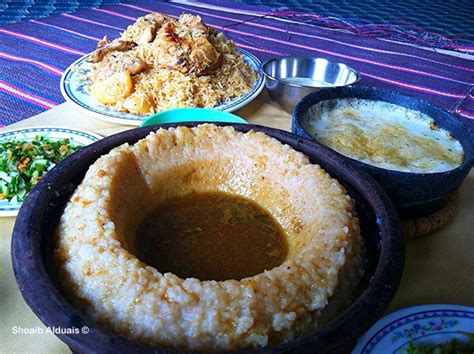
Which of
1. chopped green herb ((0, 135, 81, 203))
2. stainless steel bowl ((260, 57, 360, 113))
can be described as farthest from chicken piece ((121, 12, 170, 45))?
chopped green herb ((0, 135, 81, 203))

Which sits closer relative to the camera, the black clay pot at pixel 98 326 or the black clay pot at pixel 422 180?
the black clay pot at pixel 98 326

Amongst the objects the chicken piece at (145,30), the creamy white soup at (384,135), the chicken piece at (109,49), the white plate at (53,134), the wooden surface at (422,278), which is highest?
the chicken piece at (145,30)

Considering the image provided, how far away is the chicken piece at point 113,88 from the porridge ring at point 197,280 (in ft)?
3.49

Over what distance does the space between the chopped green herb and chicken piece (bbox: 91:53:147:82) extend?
649mm

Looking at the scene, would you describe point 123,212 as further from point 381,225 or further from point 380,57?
point 380,57

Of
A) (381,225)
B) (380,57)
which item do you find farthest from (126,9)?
(381,225)

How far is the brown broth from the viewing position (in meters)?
1.28

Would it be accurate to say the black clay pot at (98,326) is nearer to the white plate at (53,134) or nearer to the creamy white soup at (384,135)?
the creamy white soup at (384,135)

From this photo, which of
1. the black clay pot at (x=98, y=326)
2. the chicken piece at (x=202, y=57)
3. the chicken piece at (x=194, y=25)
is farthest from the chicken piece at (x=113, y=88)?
the black clay pot at (x=98, y=326)

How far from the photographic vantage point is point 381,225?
120cm

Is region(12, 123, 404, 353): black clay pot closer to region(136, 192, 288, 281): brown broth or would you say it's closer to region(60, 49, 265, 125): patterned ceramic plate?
region(136, 192, 288, 281): brown broth

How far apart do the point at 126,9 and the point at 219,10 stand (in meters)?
0.97

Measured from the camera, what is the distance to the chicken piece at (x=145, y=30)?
2.78 m

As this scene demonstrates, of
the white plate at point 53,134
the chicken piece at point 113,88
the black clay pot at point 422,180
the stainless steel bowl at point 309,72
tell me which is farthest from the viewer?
the stainless steel bowl at point 309,72
